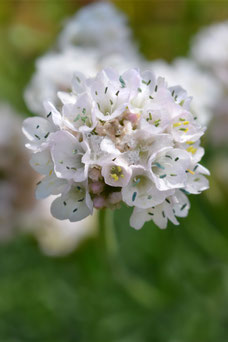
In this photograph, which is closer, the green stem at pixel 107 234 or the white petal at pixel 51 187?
the white petal at pixel 51 187

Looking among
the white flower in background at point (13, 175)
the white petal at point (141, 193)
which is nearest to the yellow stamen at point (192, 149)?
the white petal at point (141, 193)

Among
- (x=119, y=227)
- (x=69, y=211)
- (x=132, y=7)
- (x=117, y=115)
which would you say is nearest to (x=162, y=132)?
(x=117, y=115)

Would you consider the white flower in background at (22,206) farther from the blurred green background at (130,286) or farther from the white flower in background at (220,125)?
the white flower in background at (220,125)

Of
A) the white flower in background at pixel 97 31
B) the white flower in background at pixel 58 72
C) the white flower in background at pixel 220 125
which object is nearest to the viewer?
the white flower in background at pixel 58 72

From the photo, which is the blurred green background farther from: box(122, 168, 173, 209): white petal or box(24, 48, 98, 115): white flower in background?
box(122, 168, 173, 209): white petal

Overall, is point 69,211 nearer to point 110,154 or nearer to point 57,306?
point 110,154

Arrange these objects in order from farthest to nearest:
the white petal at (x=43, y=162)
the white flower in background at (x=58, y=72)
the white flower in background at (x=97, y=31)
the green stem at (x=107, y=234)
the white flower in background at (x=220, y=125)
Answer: the white flower in background at (x=220, y=125) → the white flower in background at (x=97, y=31) → the white flower in background at (x=58, y=72) → the green stem at (x=107, y=234) → the white petal at (x=43, y=162)

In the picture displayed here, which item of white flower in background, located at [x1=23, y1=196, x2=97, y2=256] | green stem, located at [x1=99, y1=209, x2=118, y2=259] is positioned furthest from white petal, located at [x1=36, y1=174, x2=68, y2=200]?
white flower in background, located at [x1=23, y1=196, x2=97, y2=256]

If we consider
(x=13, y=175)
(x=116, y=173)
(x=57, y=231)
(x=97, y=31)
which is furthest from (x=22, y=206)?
(x=116, y=173)
